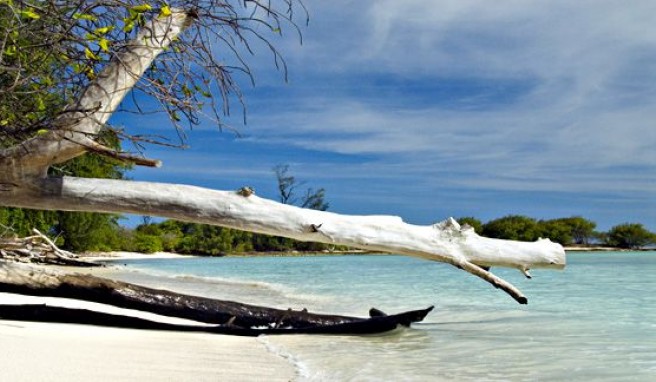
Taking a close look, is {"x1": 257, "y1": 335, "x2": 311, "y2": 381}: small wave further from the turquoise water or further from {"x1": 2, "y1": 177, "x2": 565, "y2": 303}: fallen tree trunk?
{"x1": 2, "y1": 177, "x2": 565, "y2": 303}: fallen tree trunk

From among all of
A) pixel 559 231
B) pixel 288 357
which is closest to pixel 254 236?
pixel 559 231

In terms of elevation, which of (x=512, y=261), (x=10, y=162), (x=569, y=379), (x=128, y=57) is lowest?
(x=569, y=379)

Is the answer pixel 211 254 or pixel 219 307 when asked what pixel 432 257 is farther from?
pixel 211 254

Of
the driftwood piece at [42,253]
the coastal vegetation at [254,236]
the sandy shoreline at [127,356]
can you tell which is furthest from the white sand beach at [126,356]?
the coastal vegetation at [254,236]

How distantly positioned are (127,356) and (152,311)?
9.08 feet

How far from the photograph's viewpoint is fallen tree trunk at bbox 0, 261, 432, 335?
6539 millimetres

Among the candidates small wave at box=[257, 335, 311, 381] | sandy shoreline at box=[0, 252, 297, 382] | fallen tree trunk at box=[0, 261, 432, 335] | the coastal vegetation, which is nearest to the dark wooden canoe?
fallen tree trunk at box=[0, 261, 432, 335]

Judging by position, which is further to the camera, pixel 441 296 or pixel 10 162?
pixel 441 296

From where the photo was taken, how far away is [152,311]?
716cm

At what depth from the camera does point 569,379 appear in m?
4.69

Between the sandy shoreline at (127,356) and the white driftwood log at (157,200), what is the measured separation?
108 cm

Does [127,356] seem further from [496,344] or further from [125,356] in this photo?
[496,344]

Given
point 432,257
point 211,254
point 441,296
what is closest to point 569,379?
point 432,257

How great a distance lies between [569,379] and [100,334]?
12.2 ft
